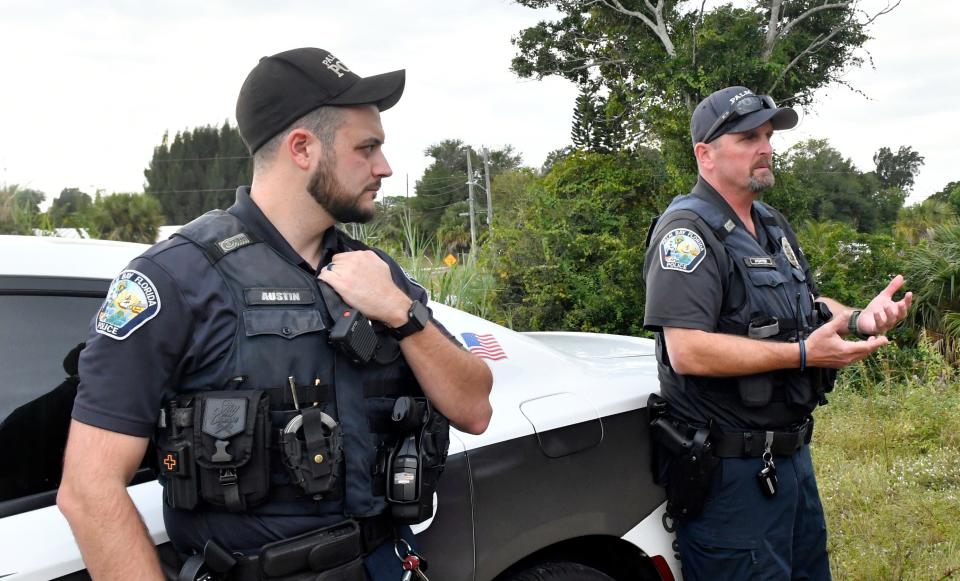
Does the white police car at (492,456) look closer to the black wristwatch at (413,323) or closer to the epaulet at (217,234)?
the epaulet at (217,234)

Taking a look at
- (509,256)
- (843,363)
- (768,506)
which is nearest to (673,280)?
(843,363)

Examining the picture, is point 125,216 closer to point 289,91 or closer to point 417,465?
point 289,91

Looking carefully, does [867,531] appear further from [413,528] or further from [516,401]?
[413,528]

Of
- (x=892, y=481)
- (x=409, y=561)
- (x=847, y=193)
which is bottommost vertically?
(x=892, y=481)

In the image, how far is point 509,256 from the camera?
12.3m

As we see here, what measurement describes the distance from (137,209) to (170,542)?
10391mm

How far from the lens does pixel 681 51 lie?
54.3 feet

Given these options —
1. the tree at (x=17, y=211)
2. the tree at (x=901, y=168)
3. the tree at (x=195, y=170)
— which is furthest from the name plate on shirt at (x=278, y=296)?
the tree at (x=901, y=168)

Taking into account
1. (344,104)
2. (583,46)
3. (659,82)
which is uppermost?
(583,46)

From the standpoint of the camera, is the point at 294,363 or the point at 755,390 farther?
the point at 755,390

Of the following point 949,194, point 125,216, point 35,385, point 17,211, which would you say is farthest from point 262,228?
point 949,194

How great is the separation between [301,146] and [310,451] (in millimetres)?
607

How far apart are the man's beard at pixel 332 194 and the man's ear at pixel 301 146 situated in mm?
25

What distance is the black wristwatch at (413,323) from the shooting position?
5.24 feet
